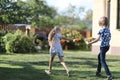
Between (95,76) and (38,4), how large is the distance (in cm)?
4865

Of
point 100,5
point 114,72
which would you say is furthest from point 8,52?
point 114,72

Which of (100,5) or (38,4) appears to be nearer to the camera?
(100,5)

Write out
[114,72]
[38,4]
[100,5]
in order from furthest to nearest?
[38,4]
[100,5]
[114,72]

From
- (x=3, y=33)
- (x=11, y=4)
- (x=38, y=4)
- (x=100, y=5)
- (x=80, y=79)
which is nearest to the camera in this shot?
(x=80, y=79)

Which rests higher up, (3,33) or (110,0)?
(110,0)

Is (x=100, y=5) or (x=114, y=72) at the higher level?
(x=100, y=5)

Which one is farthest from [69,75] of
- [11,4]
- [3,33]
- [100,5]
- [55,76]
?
[3,33]

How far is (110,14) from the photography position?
2597cm

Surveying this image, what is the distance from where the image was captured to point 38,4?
61.2m

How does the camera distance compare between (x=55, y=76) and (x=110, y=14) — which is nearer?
(x=55, y=76)

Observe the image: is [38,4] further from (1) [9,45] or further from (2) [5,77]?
(2) [5,77]

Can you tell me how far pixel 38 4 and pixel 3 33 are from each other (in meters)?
32.2

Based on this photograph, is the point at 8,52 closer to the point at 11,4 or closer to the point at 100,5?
the point at 11,4

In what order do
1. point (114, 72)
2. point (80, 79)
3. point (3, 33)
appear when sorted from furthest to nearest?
point (3, 33) → point (114, 72) → point (80, 79)
